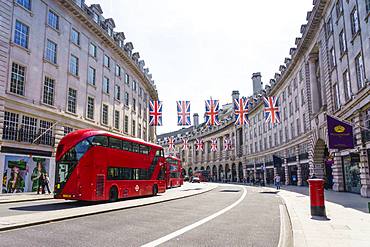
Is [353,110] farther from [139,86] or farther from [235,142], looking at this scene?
[235,142]

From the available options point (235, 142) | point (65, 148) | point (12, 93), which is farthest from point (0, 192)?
point (235, 142)

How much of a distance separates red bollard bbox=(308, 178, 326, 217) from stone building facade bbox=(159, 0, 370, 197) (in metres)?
8.30

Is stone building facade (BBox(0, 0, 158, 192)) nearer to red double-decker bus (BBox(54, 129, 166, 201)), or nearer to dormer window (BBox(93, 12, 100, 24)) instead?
dormer window (BBox(93, 12, 100, 24))

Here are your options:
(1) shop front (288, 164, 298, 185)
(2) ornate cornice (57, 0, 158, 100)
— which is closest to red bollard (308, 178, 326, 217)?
(2) ornate cornice (57, 0, 158, 100)

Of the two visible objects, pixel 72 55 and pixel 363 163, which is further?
pixel 72 55

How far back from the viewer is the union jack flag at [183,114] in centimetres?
3011

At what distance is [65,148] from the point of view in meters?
15.7

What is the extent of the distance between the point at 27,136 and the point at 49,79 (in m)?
5.68

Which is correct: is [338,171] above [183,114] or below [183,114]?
below

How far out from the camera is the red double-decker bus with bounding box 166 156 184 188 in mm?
36716

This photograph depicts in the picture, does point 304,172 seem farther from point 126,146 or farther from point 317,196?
point 317,196

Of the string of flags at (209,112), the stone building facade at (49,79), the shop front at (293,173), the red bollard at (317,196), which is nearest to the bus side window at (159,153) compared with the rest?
the string of flags at (209,112)

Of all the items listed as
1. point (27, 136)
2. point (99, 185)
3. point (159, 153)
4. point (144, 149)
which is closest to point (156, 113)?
point (159, 153)

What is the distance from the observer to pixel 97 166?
53.1 ft
